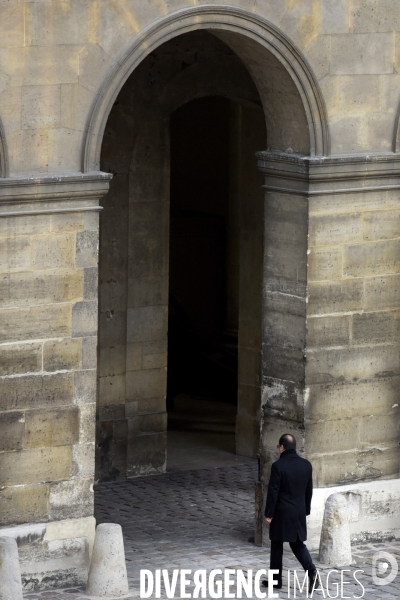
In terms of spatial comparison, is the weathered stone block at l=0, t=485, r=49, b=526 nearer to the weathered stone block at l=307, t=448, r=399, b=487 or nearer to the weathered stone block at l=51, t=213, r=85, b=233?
the weathered stone block at l=51, t=213, r=85, b=233

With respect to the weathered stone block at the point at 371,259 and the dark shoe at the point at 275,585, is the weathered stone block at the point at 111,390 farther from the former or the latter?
the dark shoe at the point at 275,585

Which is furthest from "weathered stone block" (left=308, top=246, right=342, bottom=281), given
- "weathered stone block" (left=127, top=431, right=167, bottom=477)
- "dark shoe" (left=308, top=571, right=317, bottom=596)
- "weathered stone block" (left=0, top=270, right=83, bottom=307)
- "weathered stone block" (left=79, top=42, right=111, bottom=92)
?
"weathered stone block" (left=127, top=431, right=167, bottom=477)

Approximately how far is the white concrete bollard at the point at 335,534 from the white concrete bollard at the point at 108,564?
205 cm

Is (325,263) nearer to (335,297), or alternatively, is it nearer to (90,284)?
(335,297)

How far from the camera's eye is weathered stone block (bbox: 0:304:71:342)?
14250 mm

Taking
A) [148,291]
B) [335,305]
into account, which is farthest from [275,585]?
[148,291]

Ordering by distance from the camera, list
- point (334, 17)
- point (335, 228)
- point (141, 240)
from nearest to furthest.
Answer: point (334, 17) < point (335, 228) < point (141, 240)

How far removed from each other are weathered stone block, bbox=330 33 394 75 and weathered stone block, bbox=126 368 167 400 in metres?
4.84

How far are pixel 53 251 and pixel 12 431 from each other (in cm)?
156

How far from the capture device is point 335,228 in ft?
51.9

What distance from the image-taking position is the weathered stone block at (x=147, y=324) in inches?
739

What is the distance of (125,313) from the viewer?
61.3 ft

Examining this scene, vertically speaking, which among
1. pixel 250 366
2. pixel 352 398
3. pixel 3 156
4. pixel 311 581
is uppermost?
pixel 3 156

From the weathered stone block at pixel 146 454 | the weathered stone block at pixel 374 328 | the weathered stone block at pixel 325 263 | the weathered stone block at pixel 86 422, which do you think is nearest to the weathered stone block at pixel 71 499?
the weathered stone block at pixel 86 422
